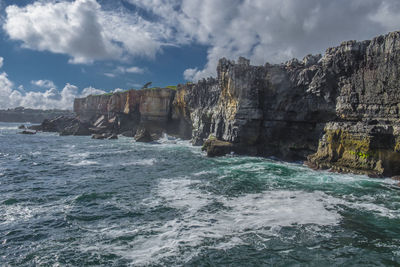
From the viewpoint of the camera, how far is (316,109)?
105ft

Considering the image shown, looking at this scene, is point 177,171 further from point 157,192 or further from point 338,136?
point 338,136

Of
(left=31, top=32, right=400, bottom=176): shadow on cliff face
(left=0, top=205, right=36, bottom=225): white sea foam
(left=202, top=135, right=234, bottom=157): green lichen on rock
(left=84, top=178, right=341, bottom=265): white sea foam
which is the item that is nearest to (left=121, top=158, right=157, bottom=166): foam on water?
(left=202, top=135, right=234, bottom=157): green lichen on rock

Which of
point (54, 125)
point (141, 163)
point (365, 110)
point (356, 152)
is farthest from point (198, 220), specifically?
point (54, 125)

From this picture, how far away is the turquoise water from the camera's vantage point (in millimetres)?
9836

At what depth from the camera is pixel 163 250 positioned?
1027 centimetres

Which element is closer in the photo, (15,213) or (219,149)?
(15,213)

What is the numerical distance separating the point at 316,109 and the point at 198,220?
84.5ft

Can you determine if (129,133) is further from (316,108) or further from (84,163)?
(316,108)

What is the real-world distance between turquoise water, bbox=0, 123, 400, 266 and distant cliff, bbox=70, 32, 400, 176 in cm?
414

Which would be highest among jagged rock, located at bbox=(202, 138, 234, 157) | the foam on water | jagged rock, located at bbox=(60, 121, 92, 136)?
jagged rock, located at bbox=(202, 138, 234, 157)

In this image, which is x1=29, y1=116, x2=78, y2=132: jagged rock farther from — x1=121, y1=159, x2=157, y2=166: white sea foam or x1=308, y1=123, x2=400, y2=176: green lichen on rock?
x1=308, y1=123, x2=400, y2=176: green lichen on rock

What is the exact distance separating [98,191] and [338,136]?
24.7 metres

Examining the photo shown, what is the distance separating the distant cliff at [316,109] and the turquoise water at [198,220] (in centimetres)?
414

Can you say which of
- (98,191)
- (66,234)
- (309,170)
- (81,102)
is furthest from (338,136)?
(81,102)
